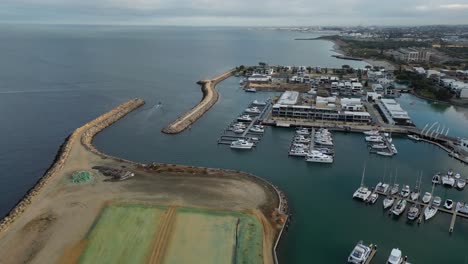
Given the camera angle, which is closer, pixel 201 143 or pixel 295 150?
pixel 295 150

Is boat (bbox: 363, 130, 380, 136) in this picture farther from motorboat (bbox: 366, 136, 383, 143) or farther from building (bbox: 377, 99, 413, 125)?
building (bbox: 377, 99, 413, 125)

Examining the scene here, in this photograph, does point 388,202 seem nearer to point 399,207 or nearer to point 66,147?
point 399,207

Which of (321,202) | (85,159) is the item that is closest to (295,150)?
(321,202)

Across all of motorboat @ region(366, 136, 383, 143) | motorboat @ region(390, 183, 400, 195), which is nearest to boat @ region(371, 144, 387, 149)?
motorboat @ region(366, 136, 383, 143)

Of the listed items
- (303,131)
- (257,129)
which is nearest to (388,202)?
(303,131)

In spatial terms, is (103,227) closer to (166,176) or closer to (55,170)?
(166,176)

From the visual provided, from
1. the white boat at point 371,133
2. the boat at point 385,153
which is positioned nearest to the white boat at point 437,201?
the boat at point 385,153

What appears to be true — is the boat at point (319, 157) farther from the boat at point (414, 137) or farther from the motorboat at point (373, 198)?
the boat at point (414, 137)
